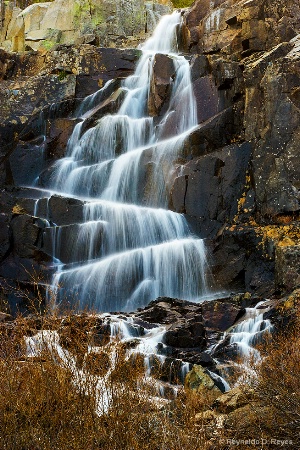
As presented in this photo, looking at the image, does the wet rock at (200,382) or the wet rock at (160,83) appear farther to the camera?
the wet rock at (160,83)

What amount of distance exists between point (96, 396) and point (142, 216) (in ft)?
44.5

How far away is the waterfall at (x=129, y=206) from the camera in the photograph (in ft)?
57.5

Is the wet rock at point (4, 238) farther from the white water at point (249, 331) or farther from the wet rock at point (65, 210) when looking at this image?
the white water at point (249, 331)

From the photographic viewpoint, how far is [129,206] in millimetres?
20500

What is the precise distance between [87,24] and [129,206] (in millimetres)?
18790

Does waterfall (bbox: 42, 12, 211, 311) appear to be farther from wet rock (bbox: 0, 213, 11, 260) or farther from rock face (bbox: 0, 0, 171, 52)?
rock face (bbox: 0, 0, 171, 52)

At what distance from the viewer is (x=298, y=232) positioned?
16.7m

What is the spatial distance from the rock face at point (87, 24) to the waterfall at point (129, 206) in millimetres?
6533

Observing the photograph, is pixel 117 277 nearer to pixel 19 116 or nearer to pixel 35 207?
pixel 35 207

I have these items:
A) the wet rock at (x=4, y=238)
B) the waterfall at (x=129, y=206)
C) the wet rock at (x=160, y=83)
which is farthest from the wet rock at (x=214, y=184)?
the wet rock at (x=4, y=238)

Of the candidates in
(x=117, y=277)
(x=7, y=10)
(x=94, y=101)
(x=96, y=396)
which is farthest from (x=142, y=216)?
(x=7, y=10)

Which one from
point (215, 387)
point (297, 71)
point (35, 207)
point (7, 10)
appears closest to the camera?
point (215, 387)

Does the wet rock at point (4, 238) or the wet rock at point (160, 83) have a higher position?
the wet rock at point (160, 83)

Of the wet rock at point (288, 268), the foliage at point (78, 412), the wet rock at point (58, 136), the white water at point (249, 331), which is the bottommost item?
the white water at point (249, 331)
